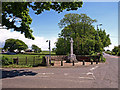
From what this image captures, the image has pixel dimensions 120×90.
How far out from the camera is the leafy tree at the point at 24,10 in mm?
8438

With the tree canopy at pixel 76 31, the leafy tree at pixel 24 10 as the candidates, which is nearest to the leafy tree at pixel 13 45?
the tree canopy at pixel 76 31

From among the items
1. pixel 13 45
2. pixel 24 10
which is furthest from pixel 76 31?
pixel 13 45

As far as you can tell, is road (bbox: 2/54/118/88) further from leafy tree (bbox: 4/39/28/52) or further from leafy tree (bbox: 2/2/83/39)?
leafy tree (bbox: 4/39/28/52)

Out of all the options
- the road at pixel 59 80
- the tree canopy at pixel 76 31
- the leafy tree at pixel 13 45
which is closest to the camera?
the road at pixel 59 80

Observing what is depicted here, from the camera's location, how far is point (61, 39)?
113 feet

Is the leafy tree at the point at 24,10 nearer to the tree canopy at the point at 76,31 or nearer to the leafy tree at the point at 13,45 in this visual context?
the tree canopy at the point at 76,31

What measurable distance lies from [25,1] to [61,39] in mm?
26960

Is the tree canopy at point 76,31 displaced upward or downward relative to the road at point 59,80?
upward

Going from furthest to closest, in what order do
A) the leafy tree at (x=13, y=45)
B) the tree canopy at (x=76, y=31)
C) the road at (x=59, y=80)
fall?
1. the leafy tree at (x=13, y=45)
2. the tree canopy at (x=76, y=31)
3. the road at (x=59, y=80)

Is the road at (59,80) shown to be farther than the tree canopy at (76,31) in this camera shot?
No

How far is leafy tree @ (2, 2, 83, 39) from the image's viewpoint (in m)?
8.44

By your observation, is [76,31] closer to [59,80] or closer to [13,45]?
[59,80]

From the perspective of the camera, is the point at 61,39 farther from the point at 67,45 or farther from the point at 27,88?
the point at 27,88

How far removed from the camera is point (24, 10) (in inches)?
394
